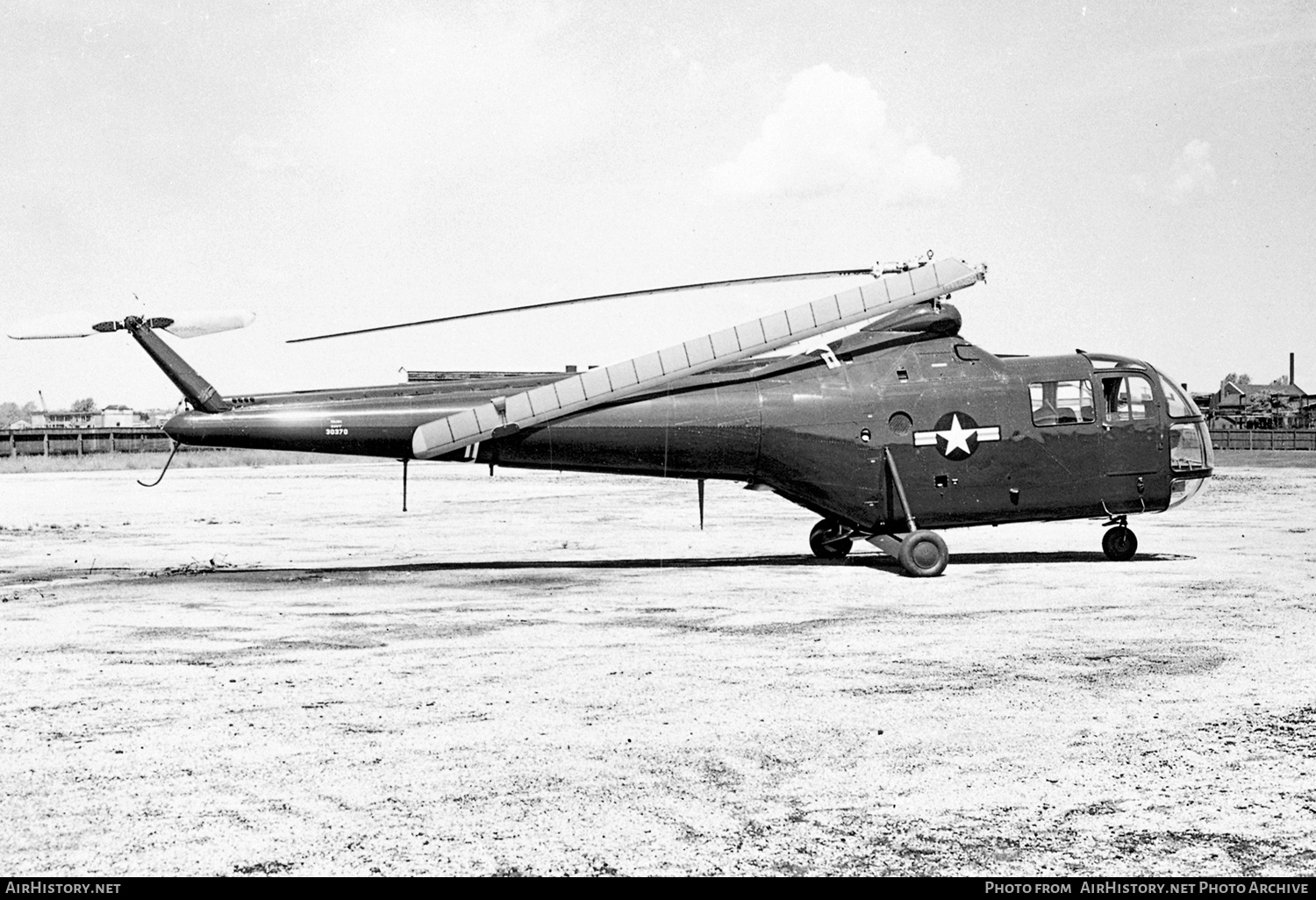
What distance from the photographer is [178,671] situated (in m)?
9.55

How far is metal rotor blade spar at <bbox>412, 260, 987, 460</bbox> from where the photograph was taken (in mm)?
15938

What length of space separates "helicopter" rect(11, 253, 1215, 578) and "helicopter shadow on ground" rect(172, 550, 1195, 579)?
2.31 ft

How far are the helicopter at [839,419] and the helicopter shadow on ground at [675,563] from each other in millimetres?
704

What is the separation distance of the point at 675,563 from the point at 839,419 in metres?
3.15

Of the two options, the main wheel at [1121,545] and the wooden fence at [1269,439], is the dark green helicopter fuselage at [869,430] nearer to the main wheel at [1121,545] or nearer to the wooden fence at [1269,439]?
the main wheel at [1121,545]

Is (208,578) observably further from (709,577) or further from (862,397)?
(862,397)

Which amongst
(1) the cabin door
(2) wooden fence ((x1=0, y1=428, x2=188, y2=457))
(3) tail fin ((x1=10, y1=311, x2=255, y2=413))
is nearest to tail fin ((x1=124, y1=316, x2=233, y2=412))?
(3) tail fin ((x1=10, y1=311, x2=255, y2=413))

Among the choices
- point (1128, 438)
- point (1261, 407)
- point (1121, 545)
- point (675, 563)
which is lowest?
point (1121, 545)

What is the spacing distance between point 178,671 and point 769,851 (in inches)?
232

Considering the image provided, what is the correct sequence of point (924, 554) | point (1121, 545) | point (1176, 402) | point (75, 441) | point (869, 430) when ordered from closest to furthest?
point (924, 554), point (869, 430), point (1121, 545), point (1176, 402), point (75, 441)

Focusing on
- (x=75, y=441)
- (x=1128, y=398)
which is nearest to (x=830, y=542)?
(x=1128, y=398)

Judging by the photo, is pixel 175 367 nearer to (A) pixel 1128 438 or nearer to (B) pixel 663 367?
(B) pixel 663 367

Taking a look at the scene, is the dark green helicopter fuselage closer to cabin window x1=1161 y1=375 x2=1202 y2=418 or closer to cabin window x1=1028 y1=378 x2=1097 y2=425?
cabin window x1=1028 y1=378 x2=1097 y2=425

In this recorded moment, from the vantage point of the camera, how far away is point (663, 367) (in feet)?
53.3
